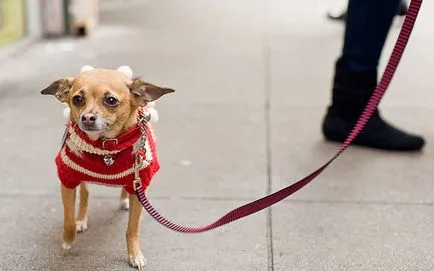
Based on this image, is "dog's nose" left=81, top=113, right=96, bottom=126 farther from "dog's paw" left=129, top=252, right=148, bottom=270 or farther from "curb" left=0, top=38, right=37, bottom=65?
"curb" left=0, top=38, right=37, bottom=65

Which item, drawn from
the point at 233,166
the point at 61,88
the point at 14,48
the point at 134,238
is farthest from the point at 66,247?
the point at 14,48

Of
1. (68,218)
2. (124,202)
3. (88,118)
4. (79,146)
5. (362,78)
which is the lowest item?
(124,202)

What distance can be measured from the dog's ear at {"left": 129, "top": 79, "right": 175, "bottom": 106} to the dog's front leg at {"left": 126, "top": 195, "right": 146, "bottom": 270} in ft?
1.16

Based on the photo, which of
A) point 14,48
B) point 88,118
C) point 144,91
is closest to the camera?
point 88,118

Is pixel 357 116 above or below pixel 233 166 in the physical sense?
above

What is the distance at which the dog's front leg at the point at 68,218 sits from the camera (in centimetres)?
219

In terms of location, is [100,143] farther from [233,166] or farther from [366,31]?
[366,31]

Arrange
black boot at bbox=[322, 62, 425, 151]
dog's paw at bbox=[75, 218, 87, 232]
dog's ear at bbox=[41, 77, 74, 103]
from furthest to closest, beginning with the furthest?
1. black boot at bbox=[322, 62, 425, 151]
2. dog's paw at bbox=[75, 218, 87, 232]
3. dog's ear at bbox=[41, 77, 74, 103]

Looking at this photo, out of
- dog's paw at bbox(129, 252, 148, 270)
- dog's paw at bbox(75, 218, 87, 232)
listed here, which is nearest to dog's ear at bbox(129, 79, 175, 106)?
dog's paw at bbox(129, 252, 148, 270)

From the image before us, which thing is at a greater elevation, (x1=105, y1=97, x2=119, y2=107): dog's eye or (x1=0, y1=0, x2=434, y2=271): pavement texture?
(x1=105, y1=97, x2=119, y2=107): dog's eye

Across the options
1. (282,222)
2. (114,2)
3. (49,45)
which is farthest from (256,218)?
(114,2)

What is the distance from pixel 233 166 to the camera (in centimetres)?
307

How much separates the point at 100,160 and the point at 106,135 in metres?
0.08

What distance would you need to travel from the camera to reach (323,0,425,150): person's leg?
308 cm
